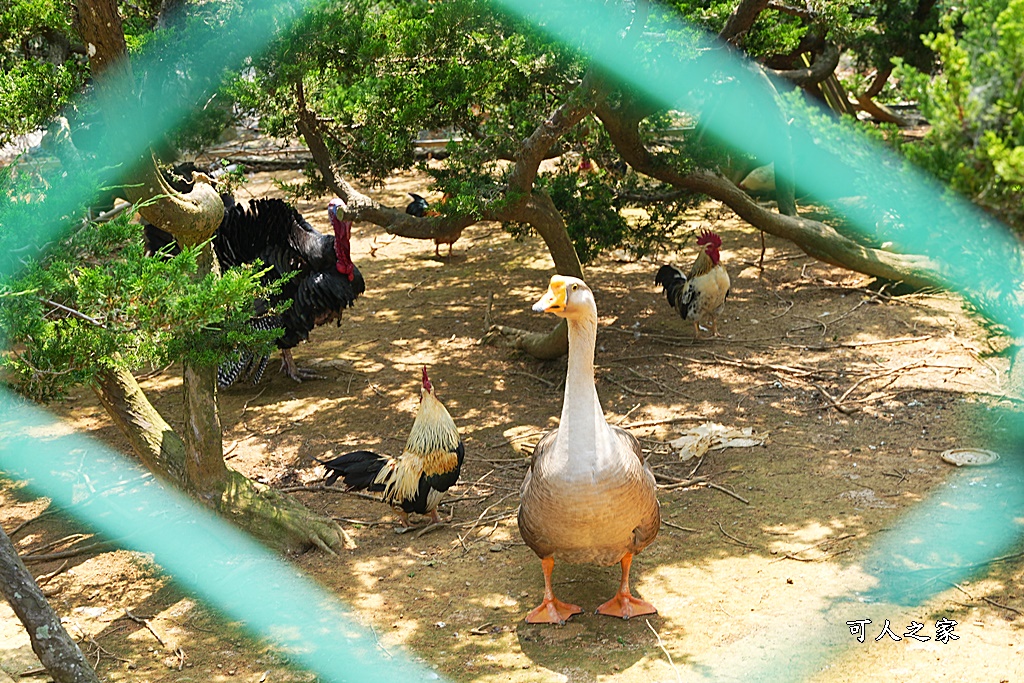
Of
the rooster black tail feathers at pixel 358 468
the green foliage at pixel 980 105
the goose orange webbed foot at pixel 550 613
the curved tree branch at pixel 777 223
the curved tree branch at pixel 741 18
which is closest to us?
the green foliage at pixel 980 105

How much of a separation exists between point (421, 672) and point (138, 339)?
189 cm

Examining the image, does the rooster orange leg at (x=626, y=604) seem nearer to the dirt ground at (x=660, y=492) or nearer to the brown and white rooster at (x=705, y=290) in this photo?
the dirt ground at (x=660, y=492)

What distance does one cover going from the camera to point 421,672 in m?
4.14

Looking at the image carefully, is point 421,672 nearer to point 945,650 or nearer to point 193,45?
point 945,650

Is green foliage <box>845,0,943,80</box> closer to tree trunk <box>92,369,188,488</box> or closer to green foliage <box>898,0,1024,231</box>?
green foliage <box>898,0,1024,231</box>

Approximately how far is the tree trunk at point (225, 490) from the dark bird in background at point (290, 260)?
240 centimetres

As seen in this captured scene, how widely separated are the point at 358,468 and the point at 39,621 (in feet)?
8.09

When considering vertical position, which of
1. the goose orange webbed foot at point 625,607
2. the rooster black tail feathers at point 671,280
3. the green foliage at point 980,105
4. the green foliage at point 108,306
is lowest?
the goose orange webbed foot at point 625,607

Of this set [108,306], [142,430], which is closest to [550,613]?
[108,306]

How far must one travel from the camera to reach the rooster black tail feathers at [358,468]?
579 centimetres

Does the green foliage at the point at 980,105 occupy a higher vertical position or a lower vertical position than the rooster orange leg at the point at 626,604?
higher

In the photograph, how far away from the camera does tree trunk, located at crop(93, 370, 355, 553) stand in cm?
530

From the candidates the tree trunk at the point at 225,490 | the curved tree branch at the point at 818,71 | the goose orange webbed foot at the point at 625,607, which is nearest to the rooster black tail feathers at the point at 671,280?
the curved tree branch at the point at 818,71

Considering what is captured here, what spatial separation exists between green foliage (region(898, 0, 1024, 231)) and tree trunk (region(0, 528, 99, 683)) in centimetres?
334
